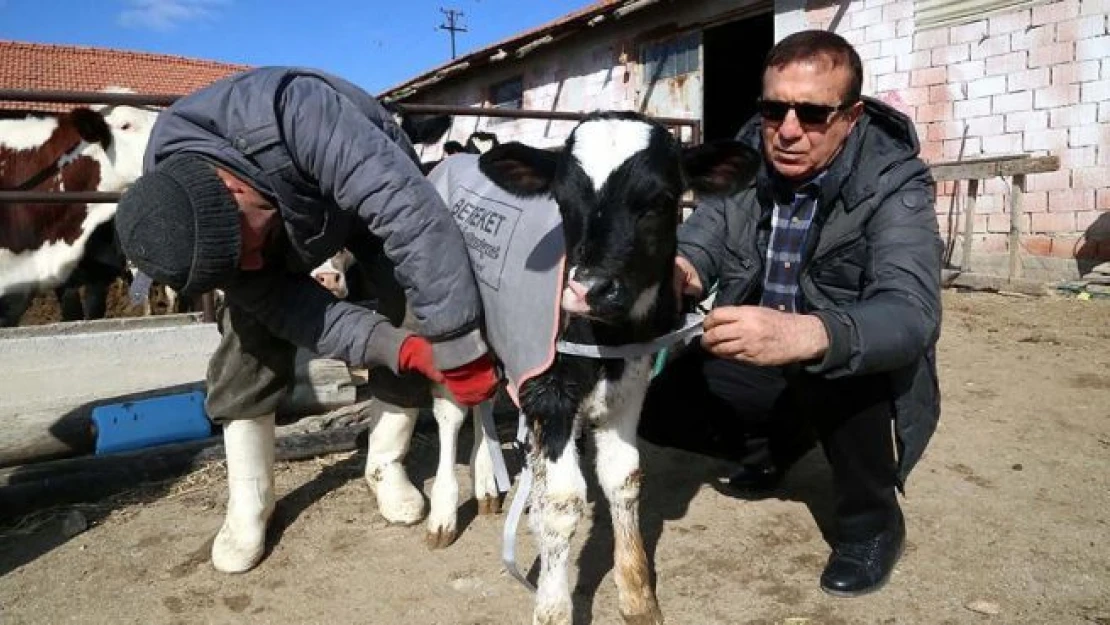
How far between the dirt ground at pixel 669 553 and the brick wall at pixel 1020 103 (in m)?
4.82

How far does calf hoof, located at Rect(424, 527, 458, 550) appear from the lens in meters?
2.87

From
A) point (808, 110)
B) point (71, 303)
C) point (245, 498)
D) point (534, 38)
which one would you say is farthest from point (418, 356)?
point (534, 38)

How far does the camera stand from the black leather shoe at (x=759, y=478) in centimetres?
321

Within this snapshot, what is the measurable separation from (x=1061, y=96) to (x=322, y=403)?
7.63 metres

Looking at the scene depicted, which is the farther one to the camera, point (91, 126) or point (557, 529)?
point (91, 126)

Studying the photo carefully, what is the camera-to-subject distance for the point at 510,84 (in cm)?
1554

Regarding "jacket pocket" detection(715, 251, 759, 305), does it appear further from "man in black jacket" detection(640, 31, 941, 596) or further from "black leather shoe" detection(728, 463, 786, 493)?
"black leather shoe" detection(728, 463, 786, 493)

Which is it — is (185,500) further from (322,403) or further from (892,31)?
(892,31)

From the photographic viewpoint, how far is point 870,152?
2.55 m

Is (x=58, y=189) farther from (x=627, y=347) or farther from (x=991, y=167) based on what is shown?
(x=991, y=167)

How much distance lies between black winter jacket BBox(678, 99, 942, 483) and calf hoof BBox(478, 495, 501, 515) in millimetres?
1232

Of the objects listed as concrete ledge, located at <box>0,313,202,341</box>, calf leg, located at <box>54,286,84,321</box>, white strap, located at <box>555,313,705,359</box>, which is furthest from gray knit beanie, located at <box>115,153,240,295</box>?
calf leg, located at <box>54,286,84,321</box>

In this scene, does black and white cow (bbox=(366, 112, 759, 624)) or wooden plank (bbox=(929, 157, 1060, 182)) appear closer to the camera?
black and white cow (bbox=(366, 112, 759, 624))

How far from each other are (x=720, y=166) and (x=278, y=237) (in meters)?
1.46
